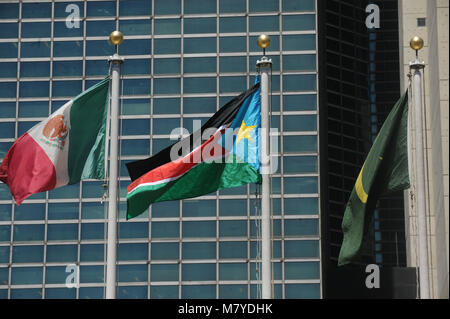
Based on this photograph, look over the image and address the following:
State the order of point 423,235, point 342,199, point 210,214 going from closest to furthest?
point 423,235
point 210,214
point 342,199

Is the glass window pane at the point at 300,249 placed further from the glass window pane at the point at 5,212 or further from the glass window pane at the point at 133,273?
the glass window pane at the point at 5,212

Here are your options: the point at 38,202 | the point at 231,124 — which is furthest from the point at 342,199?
the point at 231,124

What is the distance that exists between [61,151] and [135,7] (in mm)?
45529

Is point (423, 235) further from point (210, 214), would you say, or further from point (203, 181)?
point (210, 214)

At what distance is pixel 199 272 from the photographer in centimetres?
7744

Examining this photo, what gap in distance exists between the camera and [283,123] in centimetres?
7938

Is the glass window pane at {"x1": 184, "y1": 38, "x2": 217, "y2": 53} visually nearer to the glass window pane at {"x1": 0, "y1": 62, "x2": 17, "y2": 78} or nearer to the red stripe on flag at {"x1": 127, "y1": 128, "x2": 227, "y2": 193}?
the glass window pane at {"x1": 0, "y1": 62, "x2": 17, "y2": 78}

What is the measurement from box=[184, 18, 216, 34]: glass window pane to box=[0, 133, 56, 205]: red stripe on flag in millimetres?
44938

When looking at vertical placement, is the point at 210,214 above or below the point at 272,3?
below

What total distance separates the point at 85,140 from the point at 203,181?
3499 mm

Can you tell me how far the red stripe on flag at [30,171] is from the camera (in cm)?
3600

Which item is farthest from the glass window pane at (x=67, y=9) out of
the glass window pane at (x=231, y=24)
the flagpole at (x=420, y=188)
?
the flagpole at (x=420, y=188)

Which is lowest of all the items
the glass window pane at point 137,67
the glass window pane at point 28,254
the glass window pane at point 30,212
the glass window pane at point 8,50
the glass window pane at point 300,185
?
the glass window pane at point 28,254

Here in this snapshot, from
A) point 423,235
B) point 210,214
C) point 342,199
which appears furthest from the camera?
point 342,199
